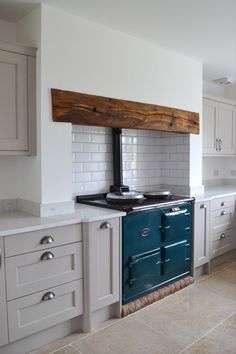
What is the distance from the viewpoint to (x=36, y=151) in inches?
91.4

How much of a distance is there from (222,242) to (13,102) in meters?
2.80

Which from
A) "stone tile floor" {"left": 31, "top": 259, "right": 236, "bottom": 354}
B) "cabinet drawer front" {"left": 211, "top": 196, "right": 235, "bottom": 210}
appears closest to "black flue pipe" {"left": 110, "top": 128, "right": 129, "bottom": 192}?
"cabinet drawer front" {"left": 211, "top": 196, "right": 235, "bottom": 210}

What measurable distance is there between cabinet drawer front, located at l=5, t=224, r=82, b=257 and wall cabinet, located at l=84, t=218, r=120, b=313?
102 mm

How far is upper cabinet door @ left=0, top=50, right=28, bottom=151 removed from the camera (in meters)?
2.17

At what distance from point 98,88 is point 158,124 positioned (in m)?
0.79

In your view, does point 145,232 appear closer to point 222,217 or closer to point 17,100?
point 222,217

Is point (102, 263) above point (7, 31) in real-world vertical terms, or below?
below

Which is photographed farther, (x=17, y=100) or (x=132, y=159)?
(x=132, y=159)

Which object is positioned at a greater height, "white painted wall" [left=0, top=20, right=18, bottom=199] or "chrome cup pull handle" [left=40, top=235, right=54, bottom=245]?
"white painted wall" [left=0, top=20, right=18, bottom=199]

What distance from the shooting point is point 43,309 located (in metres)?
2.06

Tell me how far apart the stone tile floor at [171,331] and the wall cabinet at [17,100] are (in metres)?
1.46

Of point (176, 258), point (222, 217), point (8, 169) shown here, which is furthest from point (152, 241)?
point (8, 169)

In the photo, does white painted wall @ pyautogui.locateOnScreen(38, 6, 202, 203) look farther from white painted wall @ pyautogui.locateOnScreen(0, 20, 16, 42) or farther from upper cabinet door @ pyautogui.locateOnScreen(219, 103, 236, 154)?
upper cabinet door @ pyautogui.locateOnScreen(219, 103, 236, 154)

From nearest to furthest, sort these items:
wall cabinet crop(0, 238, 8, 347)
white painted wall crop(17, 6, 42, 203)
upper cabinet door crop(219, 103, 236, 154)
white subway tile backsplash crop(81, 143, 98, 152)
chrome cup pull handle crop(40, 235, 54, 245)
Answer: wall cabinet crop(0, 238, 8, 347) < chrome cup pull handle crop(40, 235, 54, 245) < white painted wall crop(17, 6, 42, 203) < white subway tile backsplash crop(81, 143, 98, 152) < upper cabinet door crop(219, 103, 236, 154)
